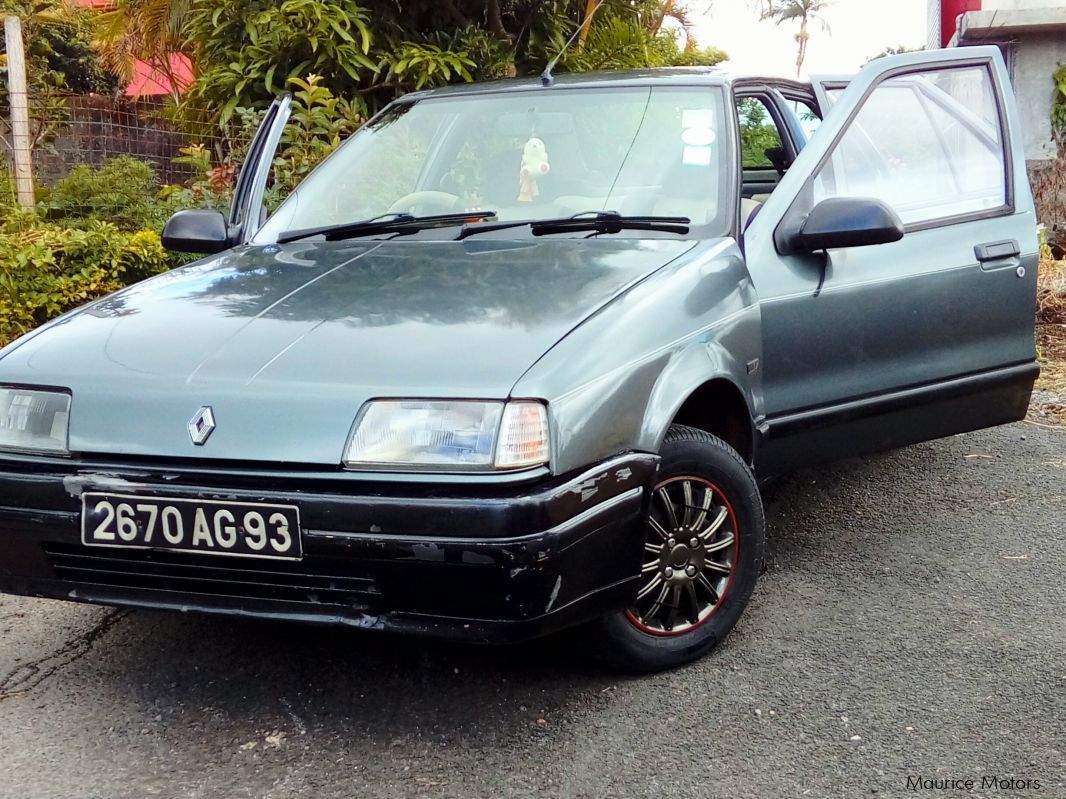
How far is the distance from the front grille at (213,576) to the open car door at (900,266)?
1.42m

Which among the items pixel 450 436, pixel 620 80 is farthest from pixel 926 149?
pixel 450 436

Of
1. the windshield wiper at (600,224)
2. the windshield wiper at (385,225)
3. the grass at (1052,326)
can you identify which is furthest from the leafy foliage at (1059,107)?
the windshield wiper at (385,225)

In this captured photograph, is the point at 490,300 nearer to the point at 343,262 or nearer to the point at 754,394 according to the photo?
the point at 343,262

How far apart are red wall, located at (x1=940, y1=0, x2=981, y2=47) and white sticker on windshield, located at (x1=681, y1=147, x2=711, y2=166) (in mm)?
10439

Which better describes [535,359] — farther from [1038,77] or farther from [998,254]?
[1038,77]

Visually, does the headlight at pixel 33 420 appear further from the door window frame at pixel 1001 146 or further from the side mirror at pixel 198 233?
the door window frame at pixel 1001 146

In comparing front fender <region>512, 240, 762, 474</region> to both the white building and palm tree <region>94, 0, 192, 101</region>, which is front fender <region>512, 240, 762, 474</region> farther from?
the white building

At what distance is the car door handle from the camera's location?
149 inches

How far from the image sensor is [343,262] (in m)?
3.16

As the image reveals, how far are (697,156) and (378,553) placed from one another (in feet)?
5.66

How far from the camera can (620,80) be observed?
377cm

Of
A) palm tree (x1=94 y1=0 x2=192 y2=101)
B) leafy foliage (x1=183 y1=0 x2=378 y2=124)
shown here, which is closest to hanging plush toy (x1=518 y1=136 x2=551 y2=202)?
leafy foliage (x1=183 y1=0 x2=378 y2=124)

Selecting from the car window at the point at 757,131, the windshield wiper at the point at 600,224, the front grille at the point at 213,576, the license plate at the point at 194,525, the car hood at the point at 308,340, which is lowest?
the front grille at the point at 213,576

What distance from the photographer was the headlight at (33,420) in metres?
2.52
